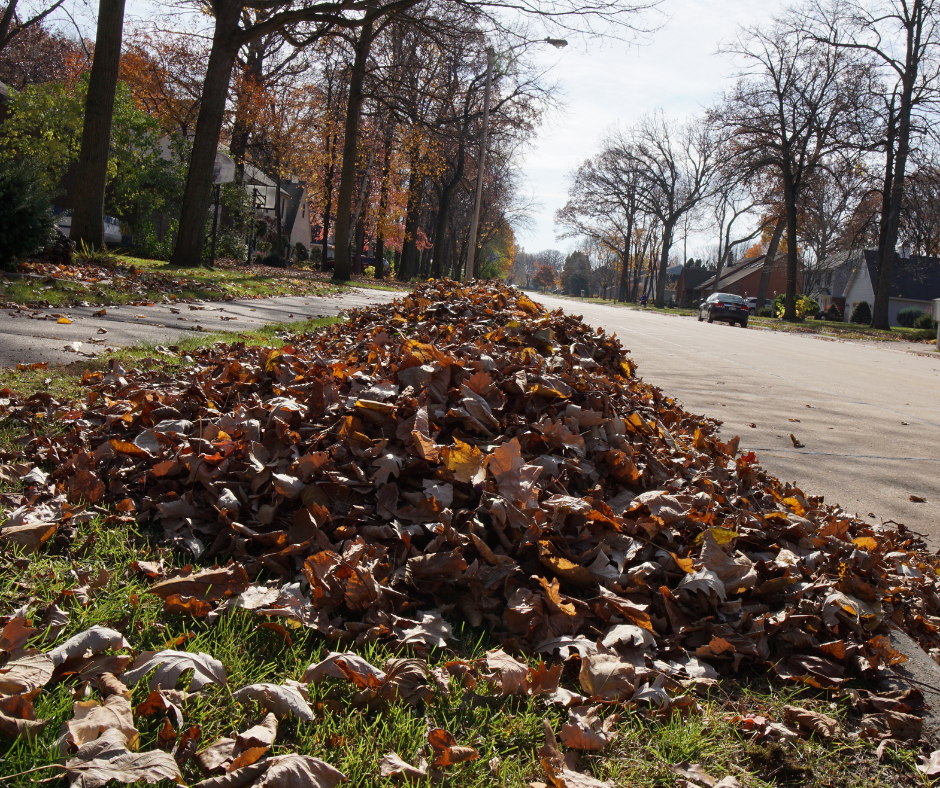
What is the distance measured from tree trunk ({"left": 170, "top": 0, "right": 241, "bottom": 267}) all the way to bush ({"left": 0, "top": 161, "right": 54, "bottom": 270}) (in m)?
4.65

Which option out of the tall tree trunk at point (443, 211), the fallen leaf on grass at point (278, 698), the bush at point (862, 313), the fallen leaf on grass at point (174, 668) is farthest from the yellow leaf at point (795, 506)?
the bush at point (862, 313)

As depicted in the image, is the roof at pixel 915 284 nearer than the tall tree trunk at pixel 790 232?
No

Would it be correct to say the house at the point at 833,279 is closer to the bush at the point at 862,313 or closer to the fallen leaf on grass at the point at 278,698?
the bush at the point at 862,313

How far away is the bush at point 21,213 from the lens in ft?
32.3

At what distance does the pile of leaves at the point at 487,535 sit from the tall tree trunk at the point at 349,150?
60.5ft

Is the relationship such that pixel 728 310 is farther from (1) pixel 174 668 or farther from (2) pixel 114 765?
(2) pixel 114 765

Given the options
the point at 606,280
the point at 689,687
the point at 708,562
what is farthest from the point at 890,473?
the point at 606,280

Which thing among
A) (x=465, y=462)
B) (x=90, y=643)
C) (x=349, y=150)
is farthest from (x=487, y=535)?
(x=349, y=150)

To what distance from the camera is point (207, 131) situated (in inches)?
596

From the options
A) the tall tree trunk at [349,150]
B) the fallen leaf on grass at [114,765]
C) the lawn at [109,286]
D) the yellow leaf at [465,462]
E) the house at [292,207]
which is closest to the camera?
the fallen leaf on grass at [114,765]

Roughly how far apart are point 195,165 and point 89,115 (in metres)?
2.43

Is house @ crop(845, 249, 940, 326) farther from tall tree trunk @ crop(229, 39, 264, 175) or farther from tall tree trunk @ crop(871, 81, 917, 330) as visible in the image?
tall tree trunk @ crop(229, 39, 264, 175)

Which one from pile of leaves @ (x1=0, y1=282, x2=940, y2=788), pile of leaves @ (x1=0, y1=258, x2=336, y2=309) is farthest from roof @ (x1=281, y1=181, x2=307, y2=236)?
pile of leaves @ (x1=0, y1=282, x2=940, y2=788)

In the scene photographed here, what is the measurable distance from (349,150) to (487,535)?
70.1 ft
